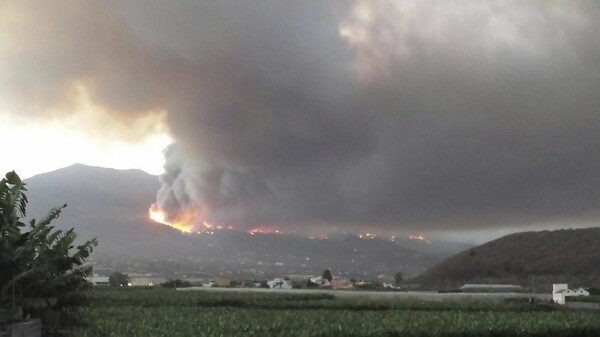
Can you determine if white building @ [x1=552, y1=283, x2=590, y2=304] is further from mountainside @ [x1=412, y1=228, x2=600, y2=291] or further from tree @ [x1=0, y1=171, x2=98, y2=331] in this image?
tree @ [x1=0, y1=171, x2=98, y2=331]

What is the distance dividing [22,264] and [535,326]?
86.9 feet

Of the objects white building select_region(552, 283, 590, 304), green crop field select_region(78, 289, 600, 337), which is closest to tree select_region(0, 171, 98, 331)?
green crop field select_region(78, 289, 600, 337)

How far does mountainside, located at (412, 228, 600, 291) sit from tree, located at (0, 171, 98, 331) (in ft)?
334

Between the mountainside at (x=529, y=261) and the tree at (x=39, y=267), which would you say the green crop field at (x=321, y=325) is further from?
the mountainside at (x=529, y=261)

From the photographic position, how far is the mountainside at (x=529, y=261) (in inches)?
4803

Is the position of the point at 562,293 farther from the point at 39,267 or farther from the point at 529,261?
the point at 529,261

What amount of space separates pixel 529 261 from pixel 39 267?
131176 mm

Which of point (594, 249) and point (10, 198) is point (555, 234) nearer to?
point (594, 249)

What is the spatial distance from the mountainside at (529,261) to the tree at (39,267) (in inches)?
4013

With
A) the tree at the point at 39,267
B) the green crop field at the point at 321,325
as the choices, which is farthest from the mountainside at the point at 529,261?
the tree at the point at 39,267

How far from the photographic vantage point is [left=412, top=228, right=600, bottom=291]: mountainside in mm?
121988

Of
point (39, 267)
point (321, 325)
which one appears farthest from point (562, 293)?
point (39, 267)

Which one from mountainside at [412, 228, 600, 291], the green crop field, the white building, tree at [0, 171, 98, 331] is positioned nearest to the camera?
tree at [0, 171, 98, 331]

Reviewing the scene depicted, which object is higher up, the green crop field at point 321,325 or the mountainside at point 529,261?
the mountainside at point 529,261
